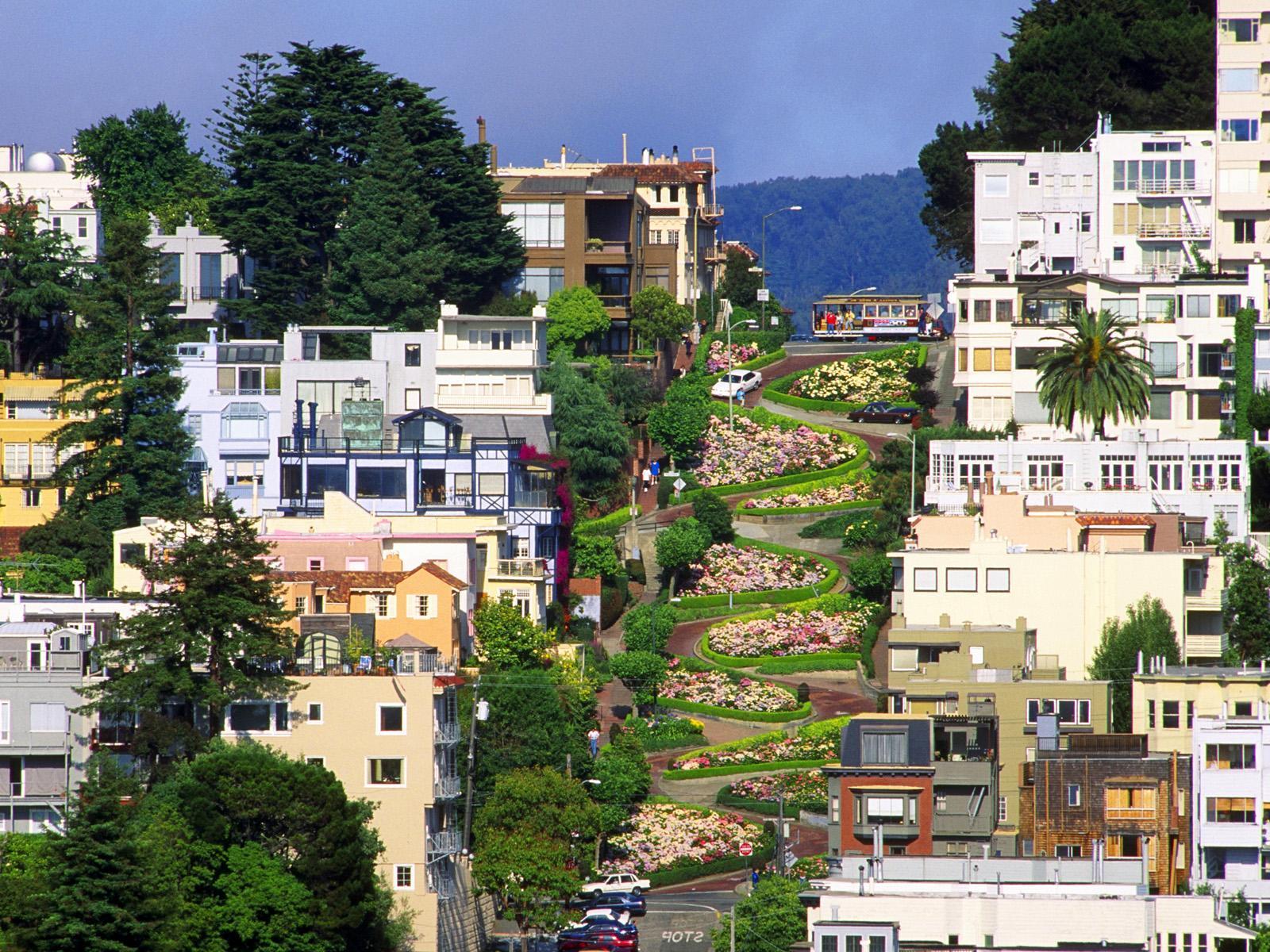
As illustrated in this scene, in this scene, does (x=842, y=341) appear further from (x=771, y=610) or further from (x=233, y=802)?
(x=233, y=802)

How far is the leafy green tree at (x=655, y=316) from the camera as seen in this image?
150 metres

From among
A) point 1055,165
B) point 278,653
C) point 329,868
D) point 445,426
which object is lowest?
point 329,868

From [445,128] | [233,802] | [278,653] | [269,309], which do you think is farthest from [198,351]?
[233,802]

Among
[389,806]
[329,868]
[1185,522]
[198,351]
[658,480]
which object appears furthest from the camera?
[658,480]

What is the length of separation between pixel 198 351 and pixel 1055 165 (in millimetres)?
44029

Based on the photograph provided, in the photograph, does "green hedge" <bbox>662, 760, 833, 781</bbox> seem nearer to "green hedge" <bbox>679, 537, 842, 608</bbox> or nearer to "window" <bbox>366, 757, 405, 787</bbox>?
"green hedge" <bbox>679, 537, 842, 608</bbox>

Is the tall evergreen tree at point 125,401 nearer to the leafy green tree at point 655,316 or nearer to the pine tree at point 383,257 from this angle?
the pine tree at point 383,257

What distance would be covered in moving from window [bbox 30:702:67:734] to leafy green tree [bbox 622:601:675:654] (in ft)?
102

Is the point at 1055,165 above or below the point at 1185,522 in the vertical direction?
above

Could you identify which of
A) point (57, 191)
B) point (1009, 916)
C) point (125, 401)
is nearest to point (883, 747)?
point (1009, 916)

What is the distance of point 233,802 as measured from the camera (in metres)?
80.4

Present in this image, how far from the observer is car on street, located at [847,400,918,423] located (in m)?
141

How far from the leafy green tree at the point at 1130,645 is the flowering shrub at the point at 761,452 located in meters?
30.7

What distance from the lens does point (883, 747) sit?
302 ft
